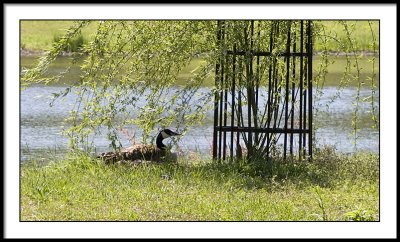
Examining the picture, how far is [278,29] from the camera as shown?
9180 mm

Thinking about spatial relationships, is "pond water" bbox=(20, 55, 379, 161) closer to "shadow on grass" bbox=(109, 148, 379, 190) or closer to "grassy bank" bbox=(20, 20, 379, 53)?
"shadow on grass" bbox=(109, 148, 379, 190)

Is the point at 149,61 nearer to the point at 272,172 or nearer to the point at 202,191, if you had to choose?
the point at 272,172

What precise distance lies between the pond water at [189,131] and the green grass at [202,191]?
1148 mm

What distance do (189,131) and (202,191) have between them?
4807mm

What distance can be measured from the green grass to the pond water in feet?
3.77

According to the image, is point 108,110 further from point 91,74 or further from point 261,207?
point 261,207

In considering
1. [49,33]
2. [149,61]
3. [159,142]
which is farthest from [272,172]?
[49,33]

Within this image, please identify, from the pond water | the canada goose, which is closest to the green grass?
the canada goose

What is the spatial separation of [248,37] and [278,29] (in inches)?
14.7

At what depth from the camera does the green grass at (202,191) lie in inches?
279

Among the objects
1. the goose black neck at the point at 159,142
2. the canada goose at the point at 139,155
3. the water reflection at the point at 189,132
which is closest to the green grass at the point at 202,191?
the canada goose at the point at 139,155

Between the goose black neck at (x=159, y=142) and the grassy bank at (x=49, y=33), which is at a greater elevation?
the grassy bank at (x=49, y=33)

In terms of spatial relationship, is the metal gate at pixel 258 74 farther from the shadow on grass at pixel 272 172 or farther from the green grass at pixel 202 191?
the green grass at pixel 202 191

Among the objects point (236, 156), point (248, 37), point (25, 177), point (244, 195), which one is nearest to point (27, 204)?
point (25, 177)
